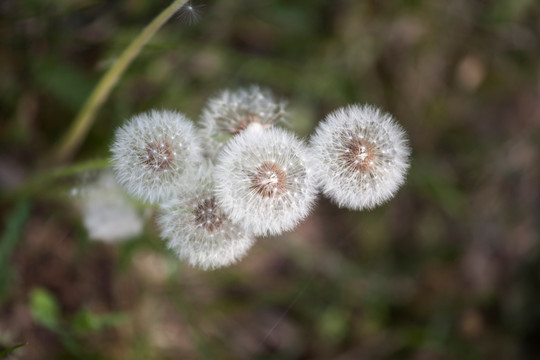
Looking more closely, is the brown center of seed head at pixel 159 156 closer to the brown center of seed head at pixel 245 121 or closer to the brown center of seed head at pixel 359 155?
the brown center of seed head at pixel 245 121

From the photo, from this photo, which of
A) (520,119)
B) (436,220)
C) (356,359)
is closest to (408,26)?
(520,119)

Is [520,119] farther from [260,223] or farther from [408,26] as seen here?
[260,223]

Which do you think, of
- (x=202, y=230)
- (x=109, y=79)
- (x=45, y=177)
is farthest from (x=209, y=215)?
(x=45, y=177)

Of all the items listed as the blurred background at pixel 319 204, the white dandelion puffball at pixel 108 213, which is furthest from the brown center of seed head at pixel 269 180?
the blurred background at pixel 319 204

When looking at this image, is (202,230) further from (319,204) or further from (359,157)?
(319,204)

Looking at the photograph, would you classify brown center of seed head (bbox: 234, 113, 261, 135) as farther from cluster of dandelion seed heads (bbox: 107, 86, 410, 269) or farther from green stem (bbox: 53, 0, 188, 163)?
green stem (bbox: 53, 0, 188, 163)

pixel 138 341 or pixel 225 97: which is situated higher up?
pixel 225 97
